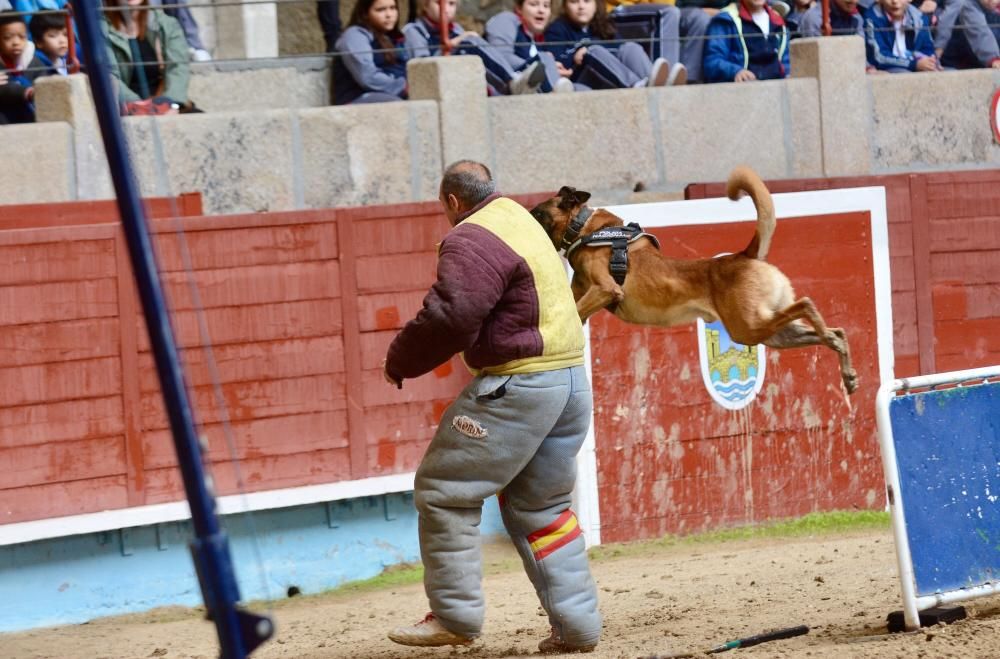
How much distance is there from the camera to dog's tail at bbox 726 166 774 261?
576 centimetres

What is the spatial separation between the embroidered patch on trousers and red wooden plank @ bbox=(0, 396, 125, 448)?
261cm

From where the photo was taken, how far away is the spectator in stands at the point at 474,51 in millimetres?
8773

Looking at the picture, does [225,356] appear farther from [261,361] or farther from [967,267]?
[967,267]

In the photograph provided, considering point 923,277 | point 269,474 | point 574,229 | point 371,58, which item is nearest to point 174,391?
point 574,229

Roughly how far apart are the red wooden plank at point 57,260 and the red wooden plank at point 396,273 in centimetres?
119

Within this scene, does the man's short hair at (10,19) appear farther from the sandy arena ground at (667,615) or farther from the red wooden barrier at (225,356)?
the sandy arena ground at (667,615)

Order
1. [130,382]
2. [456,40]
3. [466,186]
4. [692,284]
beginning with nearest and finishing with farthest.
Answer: [466,186] < [692,284] < [130,382] < [456,40]

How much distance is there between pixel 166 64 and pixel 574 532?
176 inches

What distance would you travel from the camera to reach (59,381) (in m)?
6.82

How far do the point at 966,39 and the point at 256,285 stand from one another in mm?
5466

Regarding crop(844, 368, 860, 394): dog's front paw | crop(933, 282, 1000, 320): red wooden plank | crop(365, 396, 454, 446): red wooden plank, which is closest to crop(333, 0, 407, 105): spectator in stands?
crop(365, 396, 454, 446): red wooden plank

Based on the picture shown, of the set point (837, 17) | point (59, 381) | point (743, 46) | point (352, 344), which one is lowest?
point (59, 381)

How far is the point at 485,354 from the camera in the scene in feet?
15.9

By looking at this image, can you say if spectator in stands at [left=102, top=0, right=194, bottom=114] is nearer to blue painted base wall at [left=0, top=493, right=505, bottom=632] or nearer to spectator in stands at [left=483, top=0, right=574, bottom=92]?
spectator in stands at [left=483, top=0, right=574, bottom=92]
